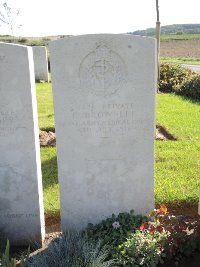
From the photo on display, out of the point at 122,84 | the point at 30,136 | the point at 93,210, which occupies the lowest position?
the point at 93,210

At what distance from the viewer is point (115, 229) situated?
367 cm

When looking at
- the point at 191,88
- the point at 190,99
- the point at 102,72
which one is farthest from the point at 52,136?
the point at 191,88

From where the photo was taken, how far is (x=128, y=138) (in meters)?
3.83

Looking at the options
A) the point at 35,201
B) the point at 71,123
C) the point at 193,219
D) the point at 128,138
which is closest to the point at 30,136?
the point at 71,123

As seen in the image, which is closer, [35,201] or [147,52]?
[147,52]

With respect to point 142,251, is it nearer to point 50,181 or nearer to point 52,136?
Answer: point 50,181

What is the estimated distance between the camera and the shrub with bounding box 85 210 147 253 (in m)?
3.49

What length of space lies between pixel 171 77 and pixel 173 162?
9090mm

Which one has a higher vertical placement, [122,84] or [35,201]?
[122,84]

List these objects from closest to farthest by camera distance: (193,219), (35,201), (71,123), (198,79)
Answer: (193,219) < (71,123) < (35,201) < (198,79)

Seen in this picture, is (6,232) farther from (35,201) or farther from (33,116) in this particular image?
A: (33,116)

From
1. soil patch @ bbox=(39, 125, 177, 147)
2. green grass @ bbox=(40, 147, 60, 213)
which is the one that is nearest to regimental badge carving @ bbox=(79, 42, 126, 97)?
green grass @ bbox=(40, 147, 60, 213)

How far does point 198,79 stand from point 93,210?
363 inches

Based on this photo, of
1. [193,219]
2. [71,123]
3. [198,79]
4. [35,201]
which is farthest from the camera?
[198,79]
